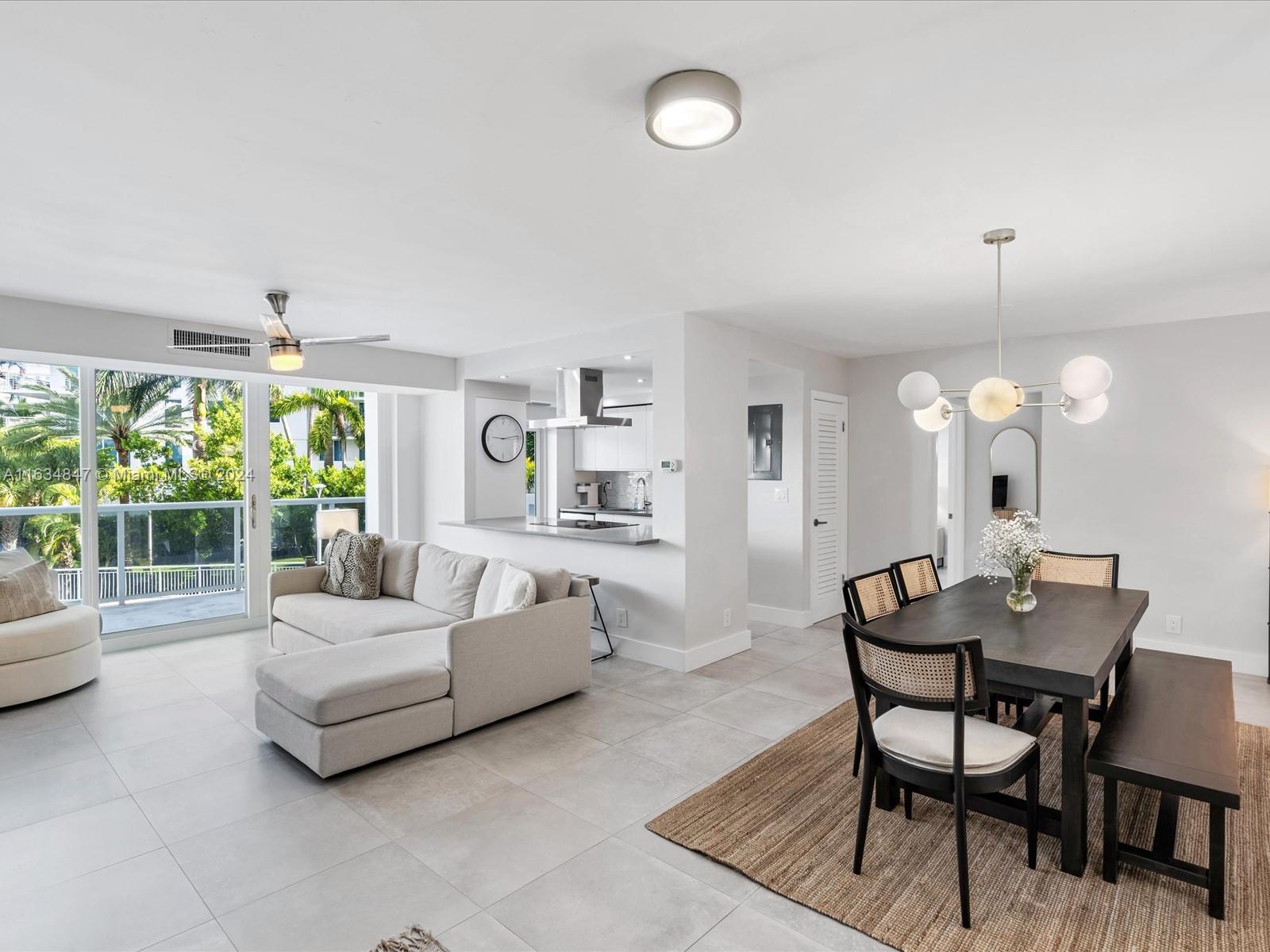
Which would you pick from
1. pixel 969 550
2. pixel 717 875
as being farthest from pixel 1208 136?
pixel 969 550

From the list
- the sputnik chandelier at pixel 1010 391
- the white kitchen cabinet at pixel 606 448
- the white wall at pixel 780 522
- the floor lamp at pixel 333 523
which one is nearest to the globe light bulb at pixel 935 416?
the sputnik chandelier at pixel 1010 391

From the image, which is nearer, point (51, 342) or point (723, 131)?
point (723, 131)

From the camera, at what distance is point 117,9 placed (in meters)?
1.47

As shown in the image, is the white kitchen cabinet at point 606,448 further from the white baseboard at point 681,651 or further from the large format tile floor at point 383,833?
the large format tile floor at point 383,833

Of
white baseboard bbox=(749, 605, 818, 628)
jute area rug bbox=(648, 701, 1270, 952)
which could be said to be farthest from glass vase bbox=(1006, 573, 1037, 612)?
white baseboard bbox=(749, 605, 818, 628)

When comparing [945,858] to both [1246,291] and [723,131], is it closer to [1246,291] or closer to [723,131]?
[723,131]

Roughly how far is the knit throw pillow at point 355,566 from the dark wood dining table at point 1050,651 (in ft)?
12.2

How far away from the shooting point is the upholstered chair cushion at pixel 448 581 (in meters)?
4.48

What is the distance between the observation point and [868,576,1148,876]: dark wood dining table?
223cm

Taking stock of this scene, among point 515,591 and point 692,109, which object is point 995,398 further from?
point 515,591

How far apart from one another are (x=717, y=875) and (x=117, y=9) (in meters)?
2.93

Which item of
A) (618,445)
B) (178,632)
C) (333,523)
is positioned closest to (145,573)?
(178,632)

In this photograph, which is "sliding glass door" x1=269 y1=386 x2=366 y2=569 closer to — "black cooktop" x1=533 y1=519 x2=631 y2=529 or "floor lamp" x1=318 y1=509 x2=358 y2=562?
"floor lamp" x1=318 y1=509 x2=358 y2=562

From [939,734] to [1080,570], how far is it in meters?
2.35
